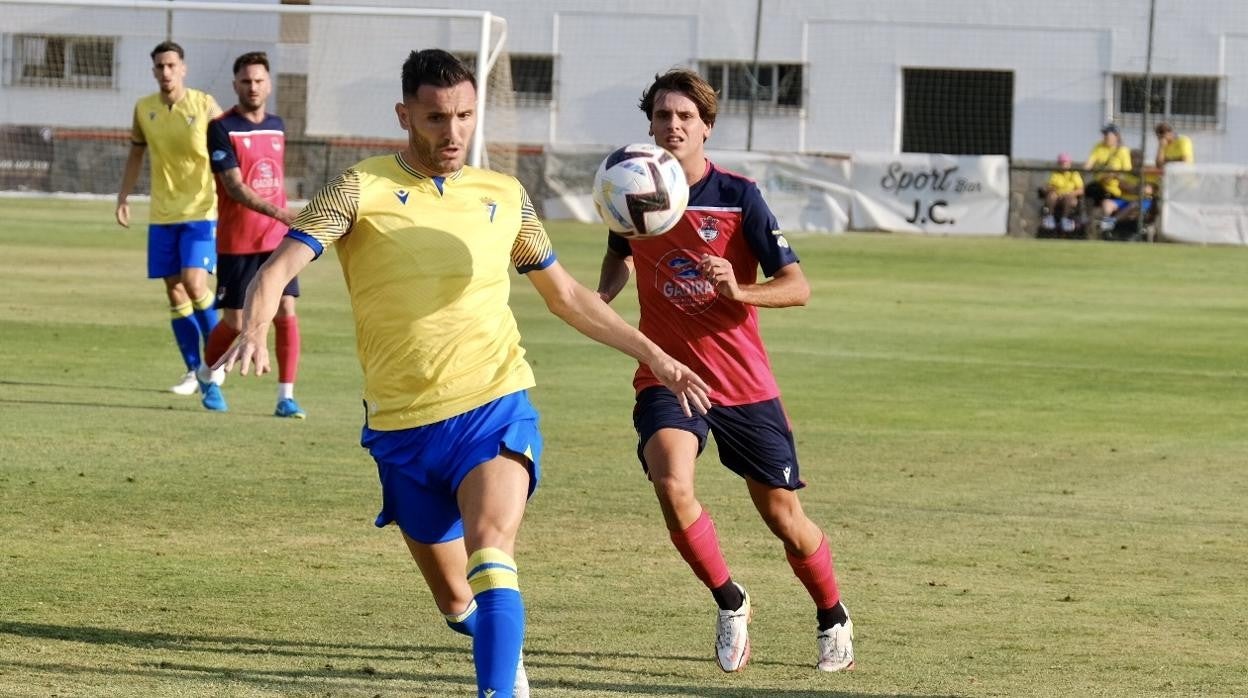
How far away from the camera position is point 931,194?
1339 inches

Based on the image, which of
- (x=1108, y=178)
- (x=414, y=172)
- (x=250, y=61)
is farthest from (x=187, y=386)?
(x=1108, y=178)

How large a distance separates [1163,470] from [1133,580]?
337 cm

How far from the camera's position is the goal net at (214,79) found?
93.9 feet

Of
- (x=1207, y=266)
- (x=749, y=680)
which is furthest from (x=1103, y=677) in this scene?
(x=1207, y=266)

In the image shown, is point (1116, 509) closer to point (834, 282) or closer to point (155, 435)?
point (155, 435)

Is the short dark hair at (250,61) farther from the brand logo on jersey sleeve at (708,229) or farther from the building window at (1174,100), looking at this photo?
the building window at (1174,100)

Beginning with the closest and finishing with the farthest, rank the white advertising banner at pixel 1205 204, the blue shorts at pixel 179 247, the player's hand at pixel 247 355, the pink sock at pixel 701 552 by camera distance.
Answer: the player's hand at pixel 247 355, the pink sock at pixel 701 552, the blue shorts at pixel 179 247, the white advertising banner at pixel 1205 204

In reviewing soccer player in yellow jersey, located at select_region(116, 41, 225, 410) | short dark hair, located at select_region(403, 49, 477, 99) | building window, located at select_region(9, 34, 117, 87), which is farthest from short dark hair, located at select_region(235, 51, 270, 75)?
building window, located at select_region(9, 34, 117, 87)

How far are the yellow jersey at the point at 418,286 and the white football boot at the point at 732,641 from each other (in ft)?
4.43

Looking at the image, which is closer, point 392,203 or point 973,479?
point 392,203

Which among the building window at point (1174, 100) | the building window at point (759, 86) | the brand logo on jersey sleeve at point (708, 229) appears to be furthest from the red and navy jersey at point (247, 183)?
the building window at point (1174, 100)

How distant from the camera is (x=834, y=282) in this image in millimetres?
25094

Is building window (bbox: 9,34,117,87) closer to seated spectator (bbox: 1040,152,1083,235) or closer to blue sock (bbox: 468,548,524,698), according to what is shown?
seated spectator (bbox: 1040,152,1083,235)

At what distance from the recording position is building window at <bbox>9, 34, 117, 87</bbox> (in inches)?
1168
